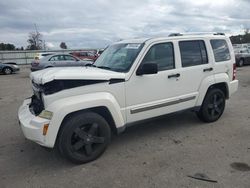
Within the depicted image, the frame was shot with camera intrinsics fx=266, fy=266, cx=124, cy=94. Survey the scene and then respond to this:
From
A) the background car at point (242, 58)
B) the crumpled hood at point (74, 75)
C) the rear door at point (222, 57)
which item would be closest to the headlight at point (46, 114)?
the crumpled hood at point (74, 75)

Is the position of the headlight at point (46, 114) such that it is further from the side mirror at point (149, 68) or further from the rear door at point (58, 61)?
the rear door at point (58, 61)

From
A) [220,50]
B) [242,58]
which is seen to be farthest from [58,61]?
[220,50]

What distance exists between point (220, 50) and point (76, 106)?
3.62 metres

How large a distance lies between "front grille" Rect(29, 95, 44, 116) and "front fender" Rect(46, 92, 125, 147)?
A: 1.09 feet

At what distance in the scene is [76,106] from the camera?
3836 millimetres

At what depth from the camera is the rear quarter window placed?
5.70 metres

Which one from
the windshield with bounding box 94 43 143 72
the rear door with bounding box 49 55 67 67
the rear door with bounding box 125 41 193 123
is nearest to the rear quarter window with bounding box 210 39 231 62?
the rear door with bounding box 125 41 193 123

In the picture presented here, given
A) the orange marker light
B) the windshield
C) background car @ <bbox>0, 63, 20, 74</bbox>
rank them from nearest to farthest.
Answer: the orange marker light → the windshield → background car @ <bbox>0, 63, 20, 74</bbox>

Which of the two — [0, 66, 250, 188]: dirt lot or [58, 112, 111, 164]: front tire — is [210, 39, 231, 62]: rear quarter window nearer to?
[0, 66, 250, 188]: dirt lot

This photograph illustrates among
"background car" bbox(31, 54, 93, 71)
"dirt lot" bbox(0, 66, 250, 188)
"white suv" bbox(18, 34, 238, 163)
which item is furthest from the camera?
"background car" bbox(31, 54, 93, 71)

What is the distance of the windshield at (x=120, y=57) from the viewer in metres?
4.59

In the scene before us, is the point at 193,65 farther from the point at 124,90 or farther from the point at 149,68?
the point at 124,90

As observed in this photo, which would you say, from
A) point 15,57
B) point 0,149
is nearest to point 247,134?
point 0,149

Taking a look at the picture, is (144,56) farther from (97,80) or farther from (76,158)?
(76,158)
